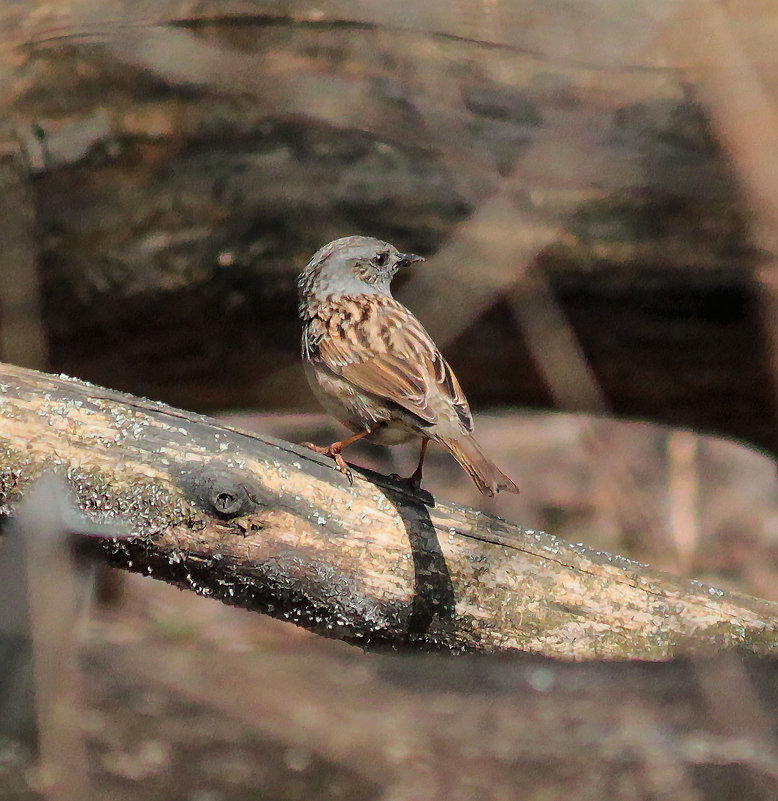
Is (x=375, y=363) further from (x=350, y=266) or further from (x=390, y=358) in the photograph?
(x=350, y=266)

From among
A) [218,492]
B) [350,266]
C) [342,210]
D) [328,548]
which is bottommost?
[328,548]

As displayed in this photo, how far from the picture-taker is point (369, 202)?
4.35 m

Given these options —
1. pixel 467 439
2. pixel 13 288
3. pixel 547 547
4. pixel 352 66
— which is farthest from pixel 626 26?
pixel 13 288

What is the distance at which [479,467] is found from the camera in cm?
310

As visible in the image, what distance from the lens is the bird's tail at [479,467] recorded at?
2.99 meters

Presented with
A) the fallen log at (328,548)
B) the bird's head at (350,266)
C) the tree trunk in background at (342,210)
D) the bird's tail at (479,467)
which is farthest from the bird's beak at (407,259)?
the fallen log at (328,548)

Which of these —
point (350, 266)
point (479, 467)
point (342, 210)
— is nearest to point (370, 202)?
point (342, 210)

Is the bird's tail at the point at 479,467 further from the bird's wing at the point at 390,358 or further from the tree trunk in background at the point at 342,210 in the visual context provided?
the tree trunk in background at the point at 342,210

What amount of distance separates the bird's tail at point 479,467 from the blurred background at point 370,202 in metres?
0.34

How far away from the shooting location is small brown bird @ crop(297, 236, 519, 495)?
11.0 feet

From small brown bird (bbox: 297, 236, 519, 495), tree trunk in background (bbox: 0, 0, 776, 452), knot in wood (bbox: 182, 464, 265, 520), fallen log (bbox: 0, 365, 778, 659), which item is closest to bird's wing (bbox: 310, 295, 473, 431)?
small brown bird (bbox: 297, 236, 519, 495)

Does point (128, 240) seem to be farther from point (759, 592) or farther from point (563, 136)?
point (759, 592)

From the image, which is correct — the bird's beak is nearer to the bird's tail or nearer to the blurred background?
the blurred background

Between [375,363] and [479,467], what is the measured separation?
0.72 meters
